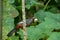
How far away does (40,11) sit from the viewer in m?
1.52

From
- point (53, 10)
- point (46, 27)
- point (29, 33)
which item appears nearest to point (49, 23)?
point (46, 27)

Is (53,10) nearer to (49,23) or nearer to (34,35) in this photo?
(49,23)

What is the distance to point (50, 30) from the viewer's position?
1175 mm

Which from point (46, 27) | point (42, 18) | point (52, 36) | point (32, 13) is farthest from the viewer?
point (32, 13)

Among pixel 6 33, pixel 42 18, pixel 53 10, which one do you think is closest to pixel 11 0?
pixel 6 33

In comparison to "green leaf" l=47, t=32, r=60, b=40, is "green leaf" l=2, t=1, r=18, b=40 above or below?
above

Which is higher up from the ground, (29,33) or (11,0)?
(11,0)

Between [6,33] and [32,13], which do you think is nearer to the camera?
[6,33]

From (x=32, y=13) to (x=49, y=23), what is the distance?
0.35 metres

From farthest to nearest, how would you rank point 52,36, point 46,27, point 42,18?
1. point 42,18
2. point 46,27
3. point 52,36

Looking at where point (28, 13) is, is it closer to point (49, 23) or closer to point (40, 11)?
point (40, 11)

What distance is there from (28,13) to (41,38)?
0.39m

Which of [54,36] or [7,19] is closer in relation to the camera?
[54,36]

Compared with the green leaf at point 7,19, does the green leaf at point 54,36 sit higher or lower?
lower
